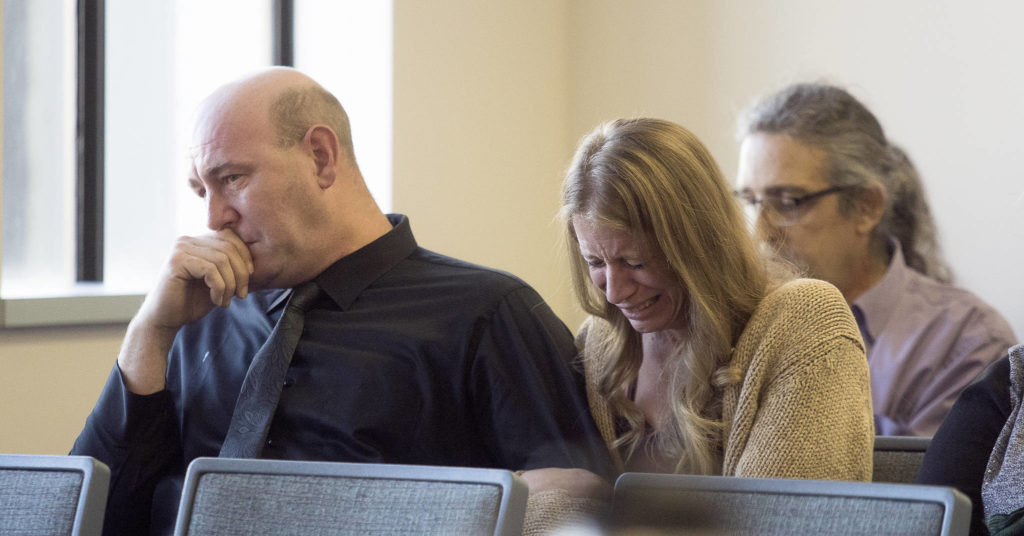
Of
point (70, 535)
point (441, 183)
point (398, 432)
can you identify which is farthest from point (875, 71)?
point (70, 535)

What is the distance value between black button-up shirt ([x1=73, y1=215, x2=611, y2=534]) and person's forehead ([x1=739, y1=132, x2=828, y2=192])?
35.7 inches

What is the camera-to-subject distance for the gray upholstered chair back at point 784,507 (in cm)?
103

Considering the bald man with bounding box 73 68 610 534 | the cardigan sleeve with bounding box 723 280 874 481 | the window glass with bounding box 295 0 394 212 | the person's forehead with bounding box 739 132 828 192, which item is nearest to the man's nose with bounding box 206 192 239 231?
the bald man with bounding box 73 68 610 534

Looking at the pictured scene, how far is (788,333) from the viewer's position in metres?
1.55

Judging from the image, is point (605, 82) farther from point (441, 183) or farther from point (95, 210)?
point (95, 210)

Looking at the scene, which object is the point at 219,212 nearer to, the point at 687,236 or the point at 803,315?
the point at 687,236

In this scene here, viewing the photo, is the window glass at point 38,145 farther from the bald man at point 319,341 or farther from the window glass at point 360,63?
the bald man at point 319,341

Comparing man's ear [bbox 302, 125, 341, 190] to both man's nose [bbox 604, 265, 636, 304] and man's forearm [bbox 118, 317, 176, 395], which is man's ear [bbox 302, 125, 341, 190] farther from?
man's nose [bbox 604, 265, 636, 304]

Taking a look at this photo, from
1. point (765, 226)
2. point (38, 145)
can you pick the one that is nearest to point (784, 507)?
point (765, 226)

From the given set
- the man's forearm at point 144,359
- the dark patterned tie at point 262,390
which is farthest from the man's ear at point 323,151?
the man's forearm at point 144,359

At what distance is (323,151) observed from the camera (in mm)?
1967

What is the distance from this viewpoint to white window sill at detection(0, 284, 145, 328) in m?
2.79

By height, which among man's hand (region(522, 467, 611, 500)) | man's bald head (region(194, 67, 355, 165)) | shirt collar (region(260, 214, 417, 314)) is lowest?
man's hand (region(522, 467, 611, 500))

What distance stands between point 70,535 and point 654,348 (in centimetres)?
89
